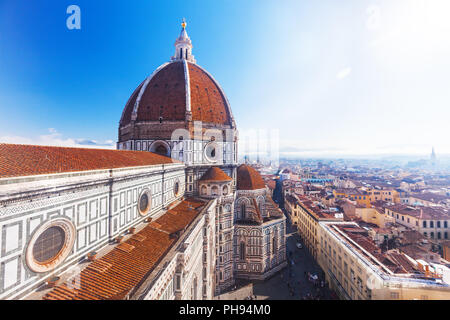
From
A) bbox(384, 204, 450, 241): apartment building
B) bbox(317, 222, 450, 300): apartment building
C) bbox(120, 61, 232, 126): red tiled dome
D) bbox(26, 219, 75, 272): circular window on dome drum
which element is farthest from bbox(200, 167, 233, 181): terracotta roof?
bbox(384, 204, 450, 241): apartment building

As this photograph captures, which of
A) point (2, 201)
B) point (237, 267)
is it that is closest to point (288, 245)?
point (237, 267)

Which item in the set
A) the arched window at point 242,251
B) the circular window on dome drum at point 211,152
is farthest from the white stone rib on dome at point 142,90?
the arched window at point 242,251

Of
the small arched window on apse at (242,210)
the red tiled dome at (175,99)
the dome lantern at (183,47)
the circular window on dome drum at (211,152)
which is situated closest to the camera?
the red tiled dome at (175,99)

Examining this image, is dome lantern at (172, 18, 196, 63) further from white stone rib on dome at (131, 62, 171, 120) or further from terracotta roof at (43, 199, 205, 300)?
terracotta roof at (43, 199, 205, 300)

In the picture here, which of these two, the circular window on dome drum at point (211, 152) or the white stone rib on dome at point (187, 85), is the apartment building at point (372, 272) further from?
the white stone rib on dome at point (187, 85)

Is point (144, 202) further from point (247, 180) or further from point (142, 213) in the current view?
point (247, 180)

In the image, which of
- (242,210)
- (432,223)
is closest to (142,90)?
(242,210)
